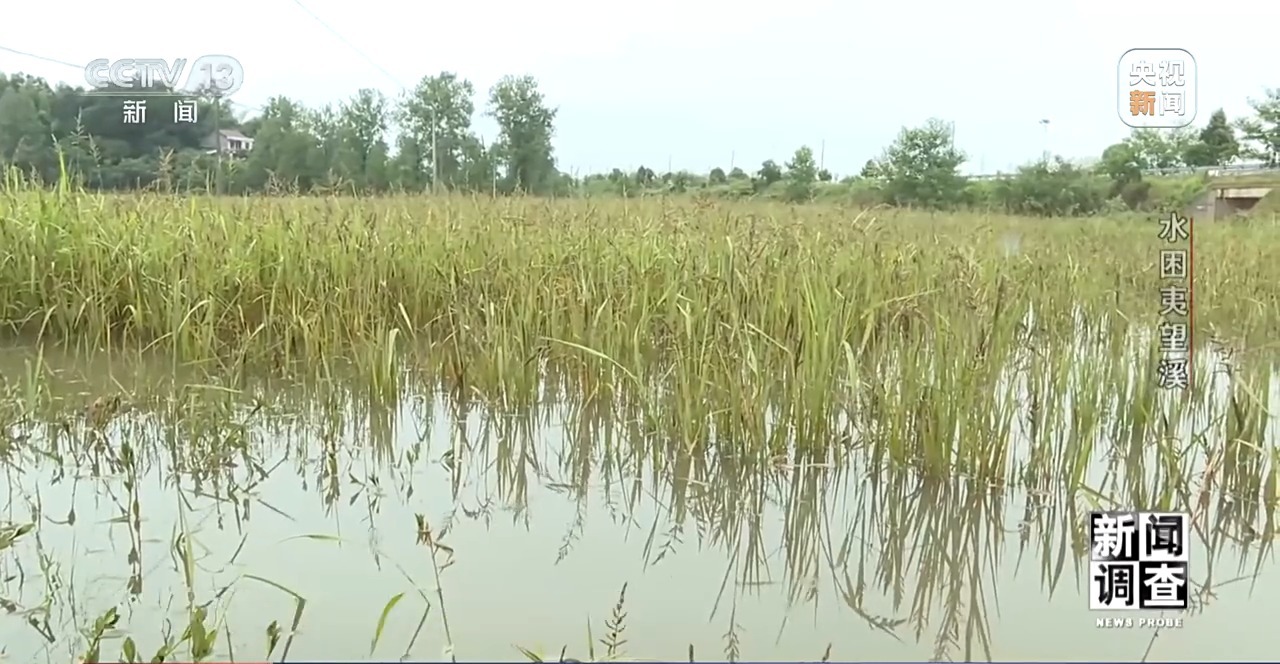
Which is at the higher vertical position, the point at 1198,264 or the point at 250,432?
the point at 1198,264

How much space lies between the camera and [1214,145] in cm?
190

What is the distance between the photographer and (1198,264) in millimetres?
2268

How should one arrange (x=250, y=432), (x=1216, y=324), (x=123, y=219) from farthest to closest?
1. (x=123, y=219)
2. (x=1216, y=324)
3. (x=250, y=432)

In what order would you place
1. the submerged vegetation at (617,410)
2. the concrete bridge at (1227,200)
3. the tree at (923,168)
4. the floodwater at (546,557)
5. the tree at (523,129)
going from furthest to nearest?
the tree at (523,129), the tree at (923,168), the concrete bridge at (1227,200), the submerged vegetation at (617,410), the floodwater at (546,557)

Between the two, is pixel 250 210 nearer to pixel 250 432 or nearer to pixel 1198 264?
pixel 250 432

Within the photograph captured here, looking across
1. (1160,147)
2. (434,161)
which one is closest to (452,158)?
(434,161)

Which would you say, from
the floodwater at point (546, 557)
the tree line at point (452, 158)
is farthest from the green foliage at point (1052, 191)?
the floodwater at point (546, 557)

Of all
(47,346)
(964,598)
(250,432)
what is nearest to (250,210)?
(47,346)

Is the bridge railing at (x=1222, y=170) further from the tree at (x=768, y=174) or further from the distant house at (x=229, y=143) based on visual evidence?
the distant house at (x=229, y=143)

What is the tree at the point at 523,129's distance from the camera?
3.88 metres

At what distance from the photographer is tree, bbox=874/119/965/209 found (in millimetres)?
2875

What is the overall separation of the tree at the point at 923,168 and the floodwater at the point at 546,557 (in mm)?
1624

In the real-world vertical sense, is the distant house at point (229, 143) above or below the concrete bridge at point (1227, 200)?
above

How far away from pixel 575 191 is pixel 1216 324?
2.36 metres
